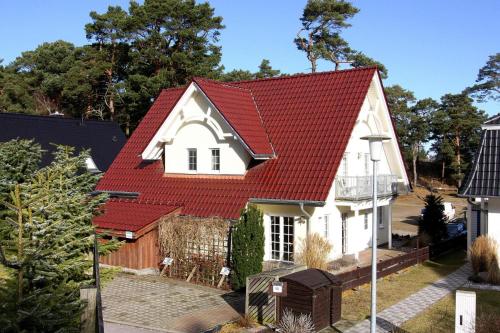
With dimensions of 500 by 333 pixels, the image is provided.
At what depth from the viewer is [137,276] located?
737 inches

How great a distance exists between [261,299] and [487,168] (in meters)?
11.4

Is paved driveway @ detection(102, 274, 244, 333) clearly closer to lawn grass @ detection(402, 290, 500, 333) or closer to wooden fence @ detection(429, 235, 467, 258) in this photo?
lawn grass @ detection(402, 290, 500, 333)

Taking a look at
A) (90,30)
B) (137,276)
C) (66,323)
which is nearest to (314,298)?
(66,323)

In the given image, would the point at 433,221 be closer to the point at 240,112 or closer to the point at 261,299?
the point at 240,112

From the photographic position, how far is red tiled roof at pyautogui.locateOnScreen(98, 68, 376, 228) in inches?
730

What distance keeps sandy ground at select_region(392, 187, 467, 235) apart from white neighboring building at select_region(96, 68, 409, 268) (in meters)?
11.9

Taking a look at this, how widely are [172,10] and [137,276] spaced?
→ 1149 inches

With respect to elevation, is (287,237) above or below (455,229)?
above

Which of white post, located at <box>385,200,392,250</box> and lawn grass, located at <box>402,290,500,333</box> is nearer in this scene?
lawn grass, located at <box>402,290,500,333</box>

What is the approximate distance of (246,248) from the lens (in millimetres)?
16703

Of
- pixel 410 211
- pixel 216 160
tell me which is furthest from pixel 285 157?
pixel 410 211

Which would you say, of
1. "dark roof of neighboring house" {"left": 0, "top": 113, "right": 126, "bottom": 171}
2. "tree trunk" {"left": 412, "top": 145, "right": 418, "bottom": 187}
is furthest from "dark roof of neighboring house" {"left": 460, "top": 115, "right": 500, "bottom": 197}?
"tree trunk" {"left": 412, "top": 145, "right": 418, "bottom": 187}

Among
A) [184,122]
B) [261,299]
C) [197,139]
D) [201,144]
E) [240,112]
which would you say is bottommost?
[261,299]

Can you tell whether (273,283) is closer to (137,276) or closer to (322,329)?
(322,329)
